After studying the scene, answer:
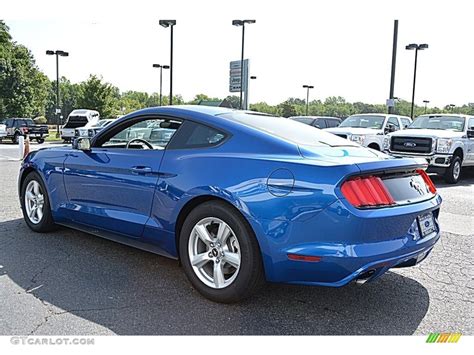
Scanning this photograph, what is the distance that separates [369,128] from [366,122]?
0.48m

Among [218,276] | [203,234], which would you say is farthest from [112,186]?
[218,276]

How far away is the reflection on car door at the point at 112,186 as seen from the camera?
12.6 feet

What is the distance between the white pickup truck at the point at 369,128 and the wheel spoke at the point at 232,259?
9828 millimetres

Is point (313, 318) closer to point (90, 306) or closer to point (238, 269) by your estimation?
point (238, 269)

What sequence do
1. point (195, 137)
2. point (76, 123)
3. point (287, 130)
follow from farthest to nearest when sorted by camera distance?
point (76, 123) → point (287, 130) → point (195, 137)

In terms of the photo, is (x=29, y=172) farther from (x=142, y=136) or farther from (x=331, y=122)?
(x=331, y=122)

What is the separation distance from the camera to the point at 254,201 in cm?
311

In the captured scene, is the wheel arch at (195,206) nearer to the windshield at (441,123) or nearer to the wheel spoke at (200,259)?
the wheel spoke at (200,259)

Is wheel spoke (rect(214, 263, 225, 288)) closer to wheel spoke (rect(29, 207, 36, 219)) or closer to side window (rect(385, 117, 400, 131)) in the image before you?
wheel spoke (rect(29, 207, 36, 219))

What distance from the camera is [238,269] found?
324 centimetres

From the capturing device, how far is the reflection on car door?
12.6ft

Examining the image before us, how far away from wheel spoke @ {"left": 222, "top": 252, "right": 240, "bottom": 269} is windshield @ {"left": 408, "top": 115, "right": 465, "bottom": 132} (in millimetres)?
10288

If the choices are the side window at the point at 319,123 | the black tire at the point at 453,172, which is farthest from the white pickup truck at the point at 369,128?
the side window at the point at 319,123

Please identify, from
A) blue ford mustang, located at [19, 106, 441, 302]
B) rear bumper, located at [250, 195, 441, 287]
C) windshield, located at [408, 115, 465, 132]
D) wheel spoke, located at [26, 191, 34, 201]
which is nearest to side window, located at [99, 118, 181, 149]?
blue ford mustang, located at [19, 106, 441, 302]
